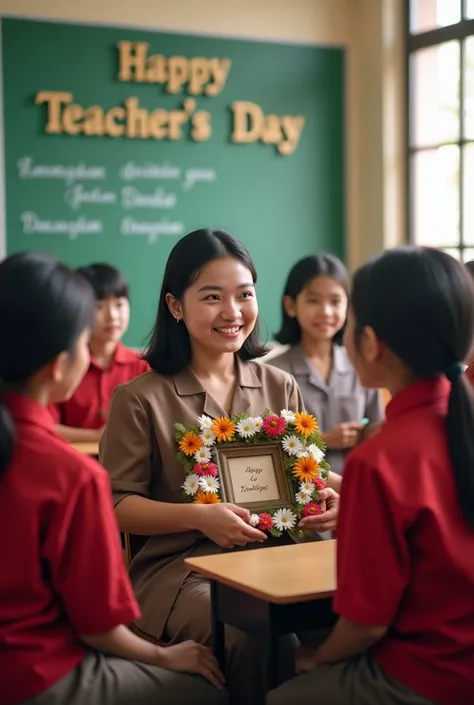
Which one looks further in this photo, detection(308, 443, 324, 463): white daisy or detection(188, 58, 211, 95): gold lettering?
detection(188, 58, 211, 95): gold lettering

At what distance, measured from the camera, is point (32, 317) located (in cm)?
188

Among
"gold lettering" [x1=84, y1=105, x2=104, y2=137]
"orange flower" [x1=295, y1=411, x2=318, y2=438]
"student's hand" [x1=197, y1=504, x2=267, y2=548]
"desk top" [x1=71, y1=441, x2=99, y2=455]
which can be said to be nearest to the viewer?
"student's hand" [x1=197, y1=504, x2=267, y2=548]

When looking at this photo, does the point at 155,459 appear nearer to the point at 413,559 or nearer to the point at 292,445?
the point at 292,445

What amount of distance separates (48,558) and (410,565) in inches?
24.9

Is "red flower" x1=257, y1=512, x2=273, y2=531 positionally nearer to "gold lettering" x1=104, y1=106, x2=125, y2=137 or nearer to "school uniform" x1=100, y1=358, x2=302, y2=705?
"school uniform" x1=100, y1=358, x2=302, y2=705

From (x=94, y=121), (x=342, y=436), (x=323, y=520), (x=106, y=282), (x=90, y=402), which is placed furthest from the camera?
(x=94, y=121)

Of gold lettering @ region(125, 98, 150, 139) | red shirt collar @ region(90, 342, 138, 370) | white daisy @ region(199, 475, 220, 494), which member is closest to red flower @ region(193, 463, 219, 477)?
white daisy @ region(199, 475, 220, 494)

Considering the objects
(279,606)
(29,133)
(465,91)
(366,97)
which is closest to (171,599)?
(279,606)

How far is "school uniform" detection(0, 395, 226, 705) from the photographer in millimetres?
1848

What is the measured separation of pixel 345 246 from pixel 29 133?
7.29ft

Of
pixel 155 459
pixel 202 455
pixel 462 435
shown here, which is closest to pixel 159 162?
pixel 155 459

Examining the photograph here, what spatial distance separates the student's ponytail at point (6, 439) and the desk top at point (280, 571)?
547mm

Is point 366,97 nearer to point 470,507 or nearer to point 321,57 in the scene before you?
point 321,57

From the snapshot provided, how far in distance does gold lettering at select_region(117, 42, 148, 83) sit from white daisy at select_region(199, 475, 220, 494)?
13.6ft
